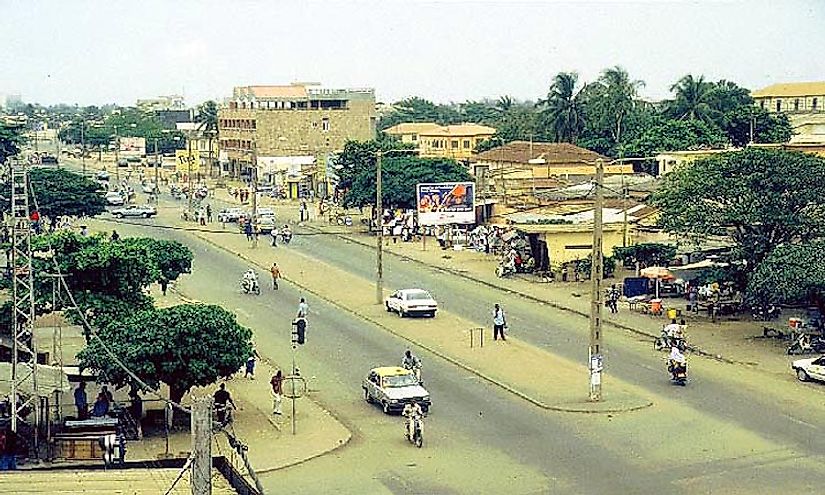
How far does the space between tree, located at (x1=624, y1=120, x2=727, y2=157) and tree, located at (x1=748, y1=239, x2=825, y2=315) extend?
154 feet

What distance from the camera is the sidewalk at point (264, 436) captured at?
22.1 metres

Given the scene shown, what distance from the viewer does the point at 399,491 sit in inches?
789

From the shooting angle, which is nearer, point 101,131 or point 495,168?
point 495,168

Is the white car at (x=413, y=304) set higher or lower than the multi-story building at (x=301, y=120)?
lower

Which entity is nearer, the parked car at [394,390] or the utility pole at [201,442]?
the utility pole at [201,442]

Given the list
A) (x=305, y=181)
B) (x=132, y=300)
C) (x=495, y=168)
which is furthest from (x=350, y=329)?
(x=305, y=181)

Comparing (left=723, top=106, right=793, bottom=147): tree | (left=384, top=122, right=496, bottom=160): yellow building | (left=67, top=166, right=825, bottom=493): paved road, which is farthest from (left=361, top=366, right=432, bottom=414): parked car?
(left=384, top=122, right=496, bottom=160): yellow building

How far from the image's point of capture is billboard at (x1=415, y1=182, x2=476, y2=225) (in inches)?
2218

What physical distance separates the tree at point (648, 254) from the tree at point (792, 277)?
11.8 metres

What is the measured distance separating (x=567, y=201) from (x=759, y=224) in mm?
22952

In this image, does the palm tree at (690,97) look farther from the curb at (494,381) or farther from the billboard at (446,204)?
the curb at (494,381)

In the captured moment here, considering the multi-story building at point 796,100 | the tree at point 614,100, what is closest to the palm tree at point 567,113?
the tree at point 614,100

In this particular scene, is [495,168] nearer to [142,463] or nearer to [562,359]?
[562,359]

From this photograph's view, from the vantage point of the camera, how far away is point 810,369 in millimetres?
27953
